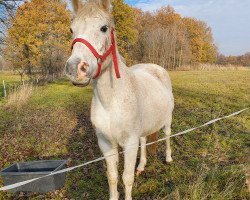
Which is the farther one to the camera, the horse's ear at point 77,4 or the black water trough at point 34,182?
the black water trough at point 34,182

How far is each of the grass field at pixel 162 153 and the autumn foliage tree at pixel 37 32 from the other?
14.3 metres

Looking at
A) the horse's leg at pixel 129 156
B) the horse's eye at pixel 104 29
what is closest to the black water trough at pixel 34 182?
the horse's leg at pixel 129 156

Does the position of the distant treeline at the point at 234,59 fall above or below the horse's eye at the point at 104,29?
below

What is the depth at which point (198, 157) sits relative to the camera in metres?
6.22

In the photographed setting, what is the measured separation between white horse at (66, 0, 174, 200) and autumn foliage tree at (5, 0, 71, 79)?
2215 centimetres

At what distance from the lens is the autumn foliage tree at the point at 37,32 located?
24969 millimetres

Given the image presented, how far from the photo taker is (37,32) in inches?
1000

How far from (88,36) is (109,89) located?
0.82 meters

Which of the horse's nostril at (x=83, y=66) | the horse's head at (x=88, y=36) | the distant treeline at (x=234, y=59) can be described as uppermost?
the horse's head at (x=88, y=36)

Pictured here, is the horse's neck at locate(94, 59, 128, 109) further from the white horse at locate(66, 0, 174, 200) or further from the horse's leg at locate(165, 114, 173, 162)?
the horse's leg at locate(165, 114, 173, 162)

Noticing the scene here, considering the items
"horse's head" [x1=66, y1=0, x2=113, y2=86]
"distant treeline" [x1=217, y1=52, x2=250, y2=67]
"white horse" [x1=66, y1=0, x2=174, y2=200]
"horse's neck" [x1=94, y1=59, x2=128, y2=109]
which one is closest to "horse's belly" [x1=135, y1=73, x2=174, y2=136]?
"white horse" [x1=66, y1=0, x2=174, y2=200]

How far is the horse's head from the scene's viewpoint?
2861 millimetres

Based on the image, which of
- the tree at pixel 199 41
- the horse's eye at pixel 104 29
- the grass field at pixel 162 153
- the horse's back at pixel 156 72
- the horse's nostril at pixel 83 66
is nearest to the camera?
the horse's nostril at pixel 83 66

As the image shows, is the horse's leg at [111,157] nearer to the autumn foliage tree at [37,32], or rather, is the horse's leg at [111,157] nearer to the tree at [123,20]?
the autumn foliage tree at [37,32]
